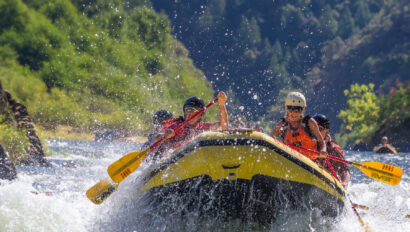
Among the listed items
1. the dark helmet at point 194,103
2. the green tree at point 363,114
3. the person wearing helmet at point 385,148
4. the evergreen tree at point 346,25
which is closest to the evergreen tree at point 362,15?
the evergreen tree at point 346,25

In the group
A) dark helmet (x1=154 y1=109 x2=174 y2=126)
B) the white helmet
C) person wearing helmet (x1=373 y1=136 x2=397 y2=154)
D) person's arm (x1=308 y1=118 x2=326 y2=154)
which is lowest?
person's arm (x1=308 y1=118 x2=326 y2=154)

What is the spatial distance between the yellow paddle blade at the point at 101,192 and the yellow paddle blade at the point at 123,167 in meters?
0.24

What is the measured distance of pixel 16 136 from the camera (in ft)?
35.3

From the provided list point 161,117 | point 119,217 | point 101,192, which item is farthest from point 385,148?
point 101,192

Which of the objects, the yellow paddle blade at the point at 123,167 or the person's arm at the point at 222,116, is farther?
the person's arm at the point at 222,116

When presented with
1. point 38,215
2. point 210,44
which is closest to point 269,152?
point 38,215

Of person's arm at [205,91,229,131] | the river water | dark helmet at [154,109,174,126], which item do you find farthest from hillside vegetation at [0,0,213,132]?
person's arm at [205,91,229,131]

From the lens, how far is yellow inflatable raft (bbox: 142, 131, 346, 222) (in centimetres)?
455

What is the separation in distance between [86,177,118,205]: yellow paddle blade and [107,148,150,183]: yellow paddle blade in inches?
9.5

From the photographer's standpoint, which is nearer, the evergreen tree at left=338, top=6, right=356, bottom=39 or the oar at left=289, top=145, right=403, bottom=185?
the oar at left=289, top=145, right=403, bottom=185

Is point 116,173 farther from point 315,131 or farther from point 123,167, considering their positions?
point 315,131

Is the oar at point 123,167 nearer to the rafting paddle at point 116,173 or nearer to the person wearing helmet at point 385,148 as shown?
the rafting paddle at point 116,173

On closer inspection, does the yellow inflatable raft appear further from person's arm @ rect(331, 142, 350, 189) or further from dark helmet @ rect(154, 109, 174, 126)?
dark helmet @ rect(154, 109, 174, 126)

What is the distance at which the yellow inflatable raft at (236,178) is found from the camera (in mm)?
4555
